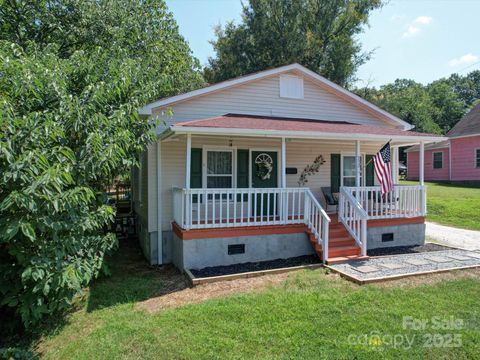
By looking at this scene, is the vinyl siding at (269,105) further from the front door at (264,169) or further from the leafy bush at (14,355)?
the leafy bush at (14,355)

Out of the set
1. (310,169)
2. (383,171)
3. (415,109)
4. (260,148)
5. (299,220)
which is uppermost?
(415,109)

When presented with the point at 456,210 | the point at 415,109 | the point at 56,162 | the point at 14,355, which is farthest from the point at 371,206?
the point at 415,109

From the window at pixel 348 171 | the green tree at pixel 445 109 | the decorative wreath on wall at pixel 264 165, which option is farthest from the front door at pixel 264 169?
the green tree at pixel 445 109

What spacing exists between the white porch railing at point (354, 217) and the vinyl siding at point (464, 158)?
56.4 ft

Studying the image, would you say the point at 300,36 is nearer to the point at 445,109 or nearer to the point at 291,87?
the point at 291,87

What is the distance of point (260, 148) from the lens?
9188 mm

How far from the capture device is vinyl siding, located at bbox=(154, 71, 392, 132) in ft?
28.7

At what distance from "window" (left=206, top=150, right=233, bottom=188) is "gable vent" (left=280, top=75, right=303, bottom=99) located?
8.56 feet

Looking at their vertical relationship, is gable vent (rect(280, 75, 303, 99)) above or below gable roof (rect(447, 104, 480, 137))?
below

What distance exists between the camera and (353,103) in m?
10.5

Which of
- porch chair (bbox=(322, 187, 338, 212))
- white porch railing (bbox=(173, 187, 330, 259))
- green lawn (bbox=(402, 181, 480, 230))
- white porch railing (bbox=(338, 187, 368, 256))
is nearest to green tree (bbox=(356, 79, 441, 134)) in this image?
green lawn (bbox=(402, 181, 480, 230))

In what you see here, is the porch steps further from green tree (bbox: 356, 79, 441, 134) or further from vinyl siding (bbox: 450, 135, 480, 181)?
green tree (bbox: 356, 79, 441, 134)

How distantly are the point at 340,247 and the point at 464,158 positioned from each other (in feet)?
61.5

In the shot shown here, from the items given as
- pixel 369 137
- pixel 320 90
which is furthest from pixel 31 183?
pixel 320 90
